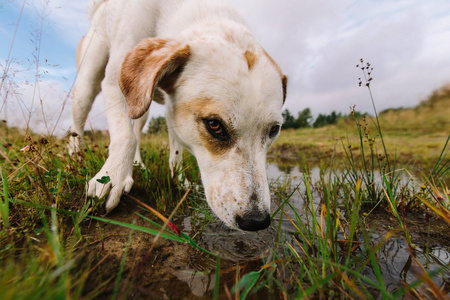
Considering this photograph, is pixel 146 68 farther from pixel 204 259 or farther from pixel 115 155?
pixel 204 259

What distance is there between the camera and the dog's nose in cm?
139

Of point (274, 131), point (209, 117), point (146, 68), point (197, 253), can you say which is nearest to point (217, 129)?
point (209, 117)

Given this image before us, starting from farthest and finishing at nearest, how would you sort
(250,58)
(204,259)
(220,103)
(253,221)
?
1. (250,58)
2. (220,103)
3. (253,221)
4. (204,259)

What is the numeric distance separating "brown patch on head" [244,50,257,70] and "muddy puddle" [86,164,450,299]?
4.06 feet

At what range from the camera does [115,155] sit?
1960 millimetres

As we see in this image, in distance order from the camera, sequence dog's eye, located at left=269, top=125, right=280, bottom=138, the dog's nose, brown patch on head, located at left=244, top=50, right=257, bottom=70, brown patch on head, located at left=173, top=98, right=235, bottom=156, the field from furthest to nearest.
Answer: dog's eye, located at left=269, top=125, right=280, bottom=138 < brown patch on head, located at left=244, top=50, right=257, bottom=70 < brown patch on head, located at left=173, top=98, right=235, bottom=156 < the dog's nose < the field

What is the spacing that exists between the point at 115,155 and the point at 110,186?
319 millimetres

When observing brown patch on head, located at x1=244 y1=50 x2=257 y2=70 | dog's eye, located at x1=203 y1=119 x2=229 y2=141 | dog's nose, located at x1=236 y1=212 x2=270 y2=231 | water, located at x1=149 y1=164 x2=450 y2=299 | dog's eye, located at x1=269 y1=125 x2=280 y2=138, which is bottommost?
water, located at x1=149 y1=164 x2=450 y2=299

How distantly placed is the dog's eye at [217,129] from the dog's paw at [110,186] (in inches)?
31.3

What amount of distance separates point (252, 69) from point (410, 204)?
1.82 meters

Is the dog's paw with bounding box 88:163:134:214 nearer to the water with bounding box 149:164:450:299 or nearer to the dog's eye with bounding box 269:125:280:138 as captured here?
the water with bounding box 149:164:450:299

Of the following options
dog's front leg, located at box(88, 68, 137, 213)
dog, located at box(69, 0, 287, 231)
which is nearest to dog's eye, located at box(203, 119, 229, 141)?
dog, located at box(69, 0, 287, 231)

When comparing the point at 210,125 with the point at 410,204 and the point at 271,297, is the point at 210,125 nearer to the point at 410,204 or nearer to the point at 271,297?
the point at 271,297

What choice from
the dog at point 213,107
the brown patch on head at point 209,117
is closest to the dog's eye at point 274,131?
the dog at point 213,107
